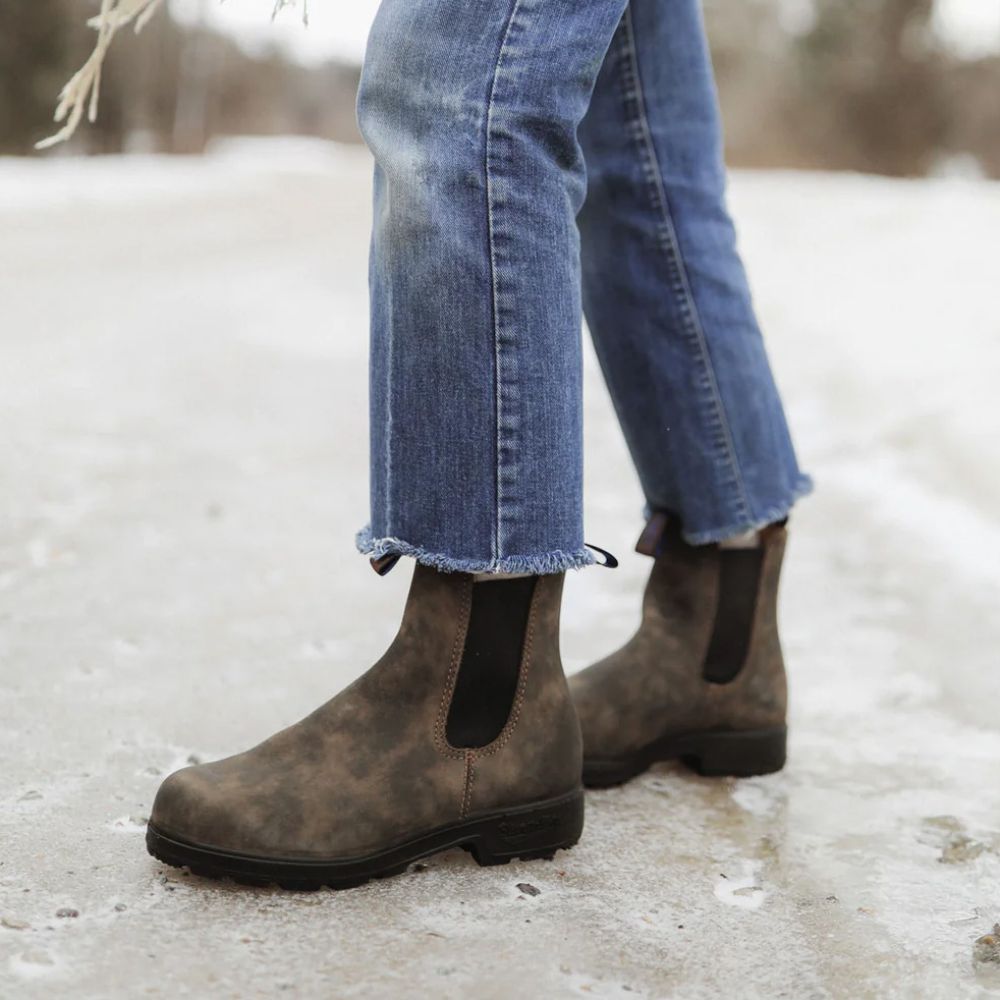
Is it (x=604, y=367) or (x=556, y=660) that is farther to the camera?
(x=604, y=367)

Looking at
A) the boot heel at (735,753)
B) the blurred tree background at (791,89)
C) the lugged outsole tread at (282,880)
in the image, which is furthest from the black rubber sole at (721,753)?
the blurred tree background at (791,89)

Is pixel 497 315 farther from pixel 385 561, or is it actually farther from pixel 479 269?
pixel 385 561

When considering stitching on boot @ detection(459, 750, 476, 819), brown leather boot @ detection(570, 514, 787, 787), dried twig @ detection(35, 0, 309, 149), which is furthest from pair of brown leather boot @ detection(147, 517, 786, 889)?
dried twig @ detection(35, 0, 309, 149)

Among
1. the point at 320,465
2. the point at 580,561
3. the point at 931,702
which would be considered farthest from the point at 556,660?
the point at 320,465

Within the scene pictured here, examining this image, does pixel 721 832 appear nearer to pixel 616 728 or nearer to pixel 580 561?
pixel 616 728

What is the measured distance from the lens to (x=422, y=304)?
88 cm

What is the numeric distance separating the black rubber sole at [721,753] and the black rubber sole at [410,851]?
173mm

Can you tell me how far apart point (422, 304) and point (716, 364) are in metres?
0.33

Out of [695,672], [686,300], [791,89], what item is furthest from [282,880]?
[791,89]

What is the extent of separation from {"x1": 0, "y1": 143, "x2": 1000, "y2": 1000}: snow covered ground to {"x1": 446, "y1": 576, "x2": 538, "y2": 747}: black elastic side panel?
0.11 m

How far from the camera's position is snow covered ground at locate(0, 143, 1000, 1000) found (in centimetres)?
82

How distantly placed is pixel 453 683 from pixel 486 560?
106mm

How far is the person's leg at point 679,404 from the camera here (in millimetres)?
1101

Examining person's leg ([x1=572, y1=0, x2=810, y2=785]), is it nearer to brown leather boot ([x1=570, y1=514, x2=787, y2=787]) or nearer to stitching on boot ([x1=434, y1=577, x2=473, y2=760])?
brown leather boot ([x1=570, y1=514, x2=787, y2=787])
